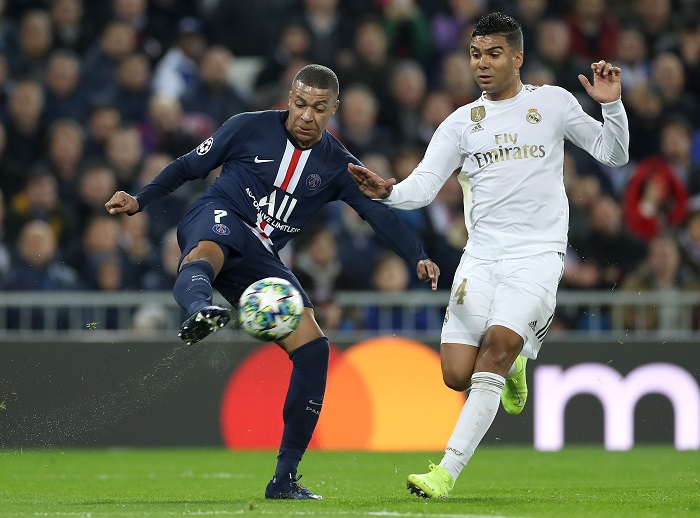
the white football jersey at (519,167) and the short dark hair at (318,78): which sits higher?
the short dark hair at (318,78)

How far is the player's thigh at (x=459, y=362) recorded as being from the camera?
24.3 feet

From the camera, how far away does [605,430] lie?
12328 millimetres

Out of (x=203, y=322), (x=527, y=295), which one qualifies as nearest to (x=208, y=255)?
(x=203, y=322)

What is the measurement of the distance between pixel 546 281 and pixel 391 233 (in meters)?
0.95

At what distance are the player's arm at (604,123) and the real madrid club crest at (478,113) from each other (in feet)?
1.51

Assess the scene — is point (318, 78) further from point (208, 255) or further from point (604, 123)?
point (604, 123)

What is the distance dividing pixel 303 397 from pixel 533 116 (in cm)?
200

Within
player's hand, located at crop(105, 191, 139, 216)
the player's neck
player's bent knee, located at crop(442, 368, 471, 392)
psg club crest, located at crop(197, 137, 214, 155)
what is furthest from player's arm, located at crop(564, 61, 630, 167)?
player's hand, located at crop(105, 191, 139, 216)

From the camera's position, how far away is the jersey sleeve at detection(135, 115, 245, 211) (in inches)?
303

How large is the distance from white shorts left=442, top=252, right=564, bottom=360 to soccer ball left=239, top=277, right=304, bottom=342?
93cm

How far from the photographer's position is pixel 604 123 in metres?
7.35

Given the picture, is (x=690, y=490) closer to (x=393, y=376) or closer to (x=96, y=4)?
(x=393, y=376)

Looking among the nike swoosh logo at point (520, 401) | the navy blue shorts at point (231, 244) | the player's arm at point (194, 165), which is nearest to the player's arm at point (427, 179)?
the navy blue shorts at point (231, 244)

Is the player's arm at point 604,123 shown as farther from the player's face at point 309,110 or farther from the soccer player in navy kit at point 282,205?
the player's face at point 309,110
